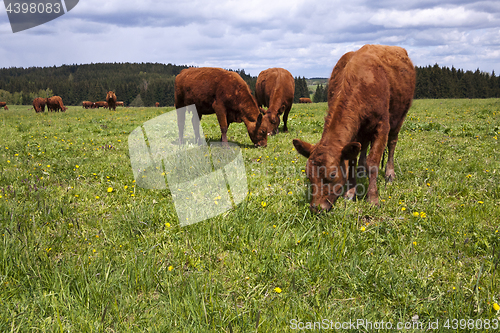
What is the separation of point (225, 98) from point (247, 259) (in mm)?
6878

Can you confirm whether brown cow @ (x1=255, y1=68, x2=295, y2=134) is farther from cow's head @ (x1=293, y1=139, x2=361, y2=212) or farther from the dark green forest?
the dark green forest

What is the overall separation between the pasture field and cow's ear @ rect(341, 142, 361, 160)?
82 cm

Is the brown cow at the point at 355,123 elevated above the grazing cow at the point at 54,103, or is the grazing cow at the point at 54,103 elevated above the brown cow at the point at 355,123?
the grazing cow at the point at 54,103

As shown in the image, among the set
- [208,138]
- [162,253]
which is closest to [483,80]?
[208,138]

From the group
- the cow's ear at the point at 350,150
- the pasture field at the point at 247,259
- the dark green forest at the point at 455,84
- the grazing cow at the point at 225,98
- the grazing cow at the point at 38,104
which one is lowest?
the pasture field at the point at 247,259

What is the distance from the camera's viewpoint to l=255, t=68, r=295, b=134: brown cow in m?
11.2

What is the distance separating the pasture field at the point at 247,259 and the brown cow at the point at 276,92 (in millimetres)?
6185

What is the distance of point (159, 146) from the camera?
922cm

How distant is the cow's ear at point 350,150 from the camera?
3883 mm

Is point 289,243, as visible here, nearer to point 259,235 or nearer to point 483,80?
point 259,235

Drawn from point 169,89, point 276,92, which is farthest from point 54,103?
point 169,89

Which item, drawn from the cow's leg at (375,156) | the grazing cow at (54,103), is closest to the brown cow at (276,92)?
the cow's leg at (375,156)

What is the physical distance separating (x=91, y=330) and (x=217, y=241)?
162 cm

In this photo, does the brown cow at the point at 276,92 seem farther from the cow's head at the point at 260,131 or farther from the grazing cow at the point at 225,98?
the grazing cow at the point at 225,98
